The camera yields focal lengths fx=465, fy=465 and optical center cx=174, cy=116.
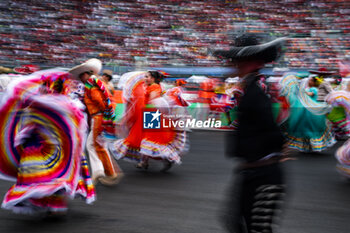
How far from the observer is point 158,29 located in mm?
20438

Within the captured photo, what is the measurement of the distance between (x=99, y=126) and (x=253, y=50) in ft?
13.4

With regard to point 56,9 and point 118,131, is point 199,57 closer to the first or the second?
point 56,9

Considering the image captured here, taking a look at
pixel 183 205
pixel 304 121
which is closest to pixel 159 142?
pixel 183 205

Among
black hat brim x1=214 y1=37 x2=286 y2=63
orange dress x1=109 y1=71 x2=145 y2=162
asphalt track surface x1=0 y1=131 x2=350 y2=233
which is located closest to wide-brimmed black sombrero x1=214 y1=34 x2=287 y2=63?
black hat brim x1=214 y1=37 x2=286 y2=63

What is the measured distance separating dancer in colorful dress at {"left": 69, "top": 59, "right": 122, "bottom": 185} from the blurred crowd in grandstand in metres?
11.5

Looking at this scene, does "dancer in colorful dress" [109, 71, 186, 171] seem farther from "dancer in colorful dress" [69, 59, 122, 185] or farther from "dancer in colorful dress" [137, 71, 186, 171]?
"dancer in colorful dress" [69, 59, 122, 185]

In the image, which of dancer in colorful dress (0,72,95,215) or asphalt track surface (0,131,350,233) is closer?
dancer in colorful dress (0,72,95,215)

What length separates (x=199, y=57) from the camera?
722 inches

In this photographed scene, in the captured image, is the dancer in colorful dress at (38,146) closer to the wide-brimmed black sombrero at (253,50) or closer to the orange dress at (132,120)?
the wide-brimmed black sombrero at (253,50)

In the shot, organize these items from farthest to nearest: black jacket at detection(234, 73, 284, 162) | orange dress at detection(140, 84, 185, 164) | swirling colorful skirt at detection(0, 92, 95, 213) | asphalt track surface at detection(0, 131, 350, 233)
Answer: orange dress at detection(140, 84, 185, 164) → asphalt track surface at detection(0, 131, 350, 233) → swirling colorful skirt at detection(0, 92, 95, 213) → black jacket at detection(234, 73, 284, 162)

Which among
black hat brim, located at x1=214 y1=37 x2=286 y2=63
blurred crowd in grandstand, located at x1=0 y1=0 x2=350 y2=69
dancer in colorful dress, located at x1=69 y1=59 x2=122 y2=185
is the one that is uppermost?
black hat brim, located at x1=214 y1=37 x2=286 y2=63

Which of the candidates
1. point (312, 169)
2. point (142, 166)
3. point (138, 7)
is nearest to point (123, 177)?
point (142, 166)

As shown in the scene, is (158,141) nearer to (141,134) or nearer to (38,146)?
(141,134)

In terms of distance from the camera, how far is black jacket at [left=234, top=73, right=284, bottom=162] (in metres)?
2.70
